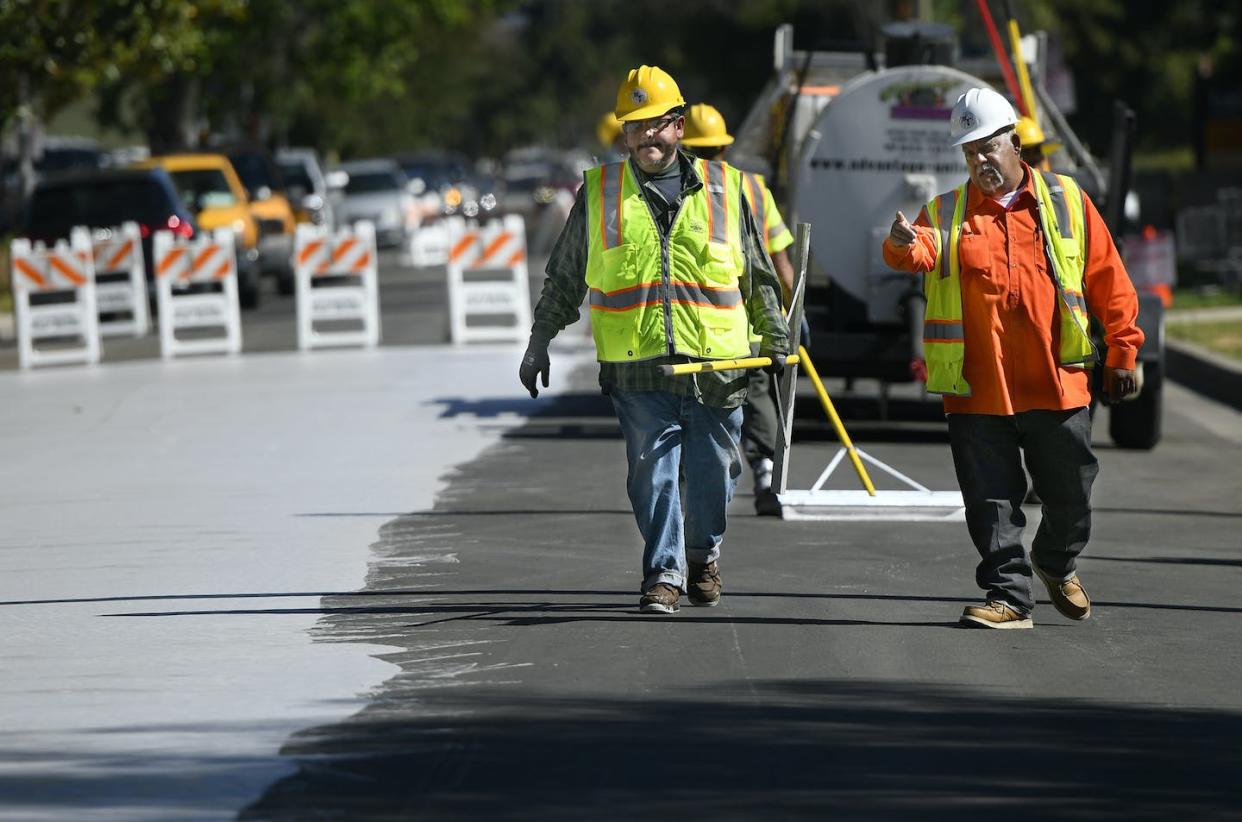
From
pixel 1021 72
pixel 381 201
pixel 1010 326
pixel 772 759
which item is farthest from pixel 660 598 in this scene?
pixel 381 201

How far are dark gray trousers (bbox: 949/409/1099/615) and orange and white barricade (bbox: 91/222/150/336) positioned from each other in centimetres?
1617

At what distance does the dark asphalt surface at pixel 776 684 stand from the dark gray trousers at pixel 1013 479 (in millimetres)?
242

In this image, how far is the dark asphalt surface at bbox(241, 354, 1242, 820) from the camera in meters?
5.96

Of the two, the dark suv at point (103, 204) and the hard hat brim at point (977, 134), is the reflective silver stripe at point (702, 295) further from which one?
the dark suv at point (103, 204)

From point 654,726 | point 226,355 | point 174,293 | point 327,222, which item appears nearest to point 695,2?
point 327,222

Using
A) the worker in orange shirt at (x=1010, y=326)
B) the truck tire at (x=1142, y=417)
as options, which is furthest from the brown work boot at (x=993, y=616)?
the truck tire at (x=1142, y=417)

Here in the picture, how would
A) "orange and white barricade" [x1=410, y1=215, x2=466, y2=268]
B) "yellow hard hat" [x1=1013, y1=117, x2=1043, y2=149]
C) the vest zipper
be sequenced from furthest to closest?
"orange and white barricade" [x1=410, y1=215, x2=466, y2=268], "yellow hard hat" [x1=1013, y1=117, x2=1043, y2=149], the vest zipper

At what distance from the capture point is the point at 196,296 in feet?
73.6

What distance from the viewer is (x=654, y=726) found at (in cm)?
671

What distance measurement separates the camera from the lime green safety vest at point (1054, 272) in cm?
809

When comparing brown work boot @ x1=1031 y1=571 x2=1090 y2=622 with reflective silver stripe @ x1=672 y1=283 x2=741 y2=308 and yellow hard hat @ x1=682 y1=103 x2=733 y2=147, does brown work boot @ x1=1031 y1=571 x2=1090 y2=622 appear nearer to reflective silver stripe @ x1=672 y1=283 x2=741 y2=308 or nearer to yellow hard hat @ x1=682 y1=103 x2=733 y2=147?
reflective silver stripe @ x1=672 y1=283 x2=741 y2=308

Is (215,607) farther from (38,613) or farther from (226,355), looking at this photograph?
(226,355)

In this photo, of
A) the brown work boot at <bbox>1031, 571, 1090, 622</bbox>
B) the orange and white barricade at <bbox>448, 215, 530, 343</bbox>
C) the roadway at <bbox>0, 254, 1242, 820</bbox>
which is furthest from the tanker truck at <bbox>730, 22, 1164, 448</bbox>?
the orange and white barricade at <bbox>448, 215, 530, 343</bbox>

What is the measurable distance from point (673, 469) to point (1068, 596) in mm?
1488
